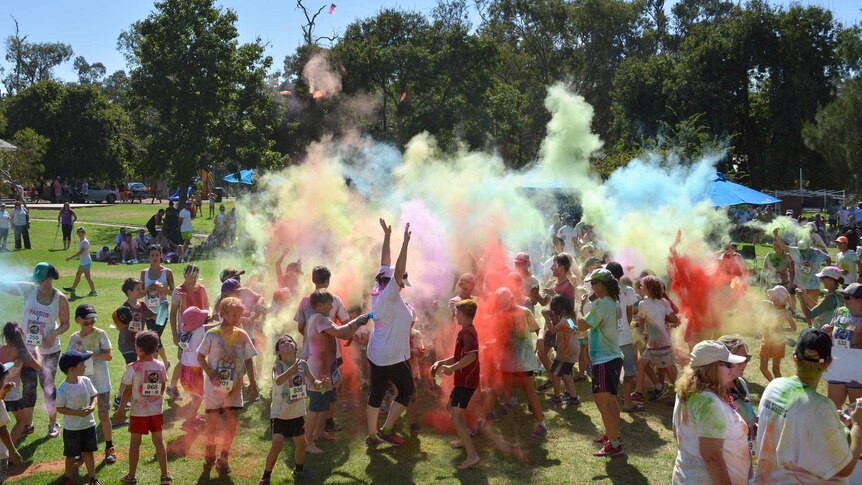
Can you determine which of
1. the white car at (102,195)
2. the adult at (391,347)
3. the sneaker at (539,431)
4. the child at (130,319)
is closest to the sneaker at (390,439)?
the adult at (391,347)

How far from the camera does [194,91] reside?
2772 cm

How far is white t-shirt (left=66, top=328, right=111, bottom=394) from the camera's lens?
6.86 m

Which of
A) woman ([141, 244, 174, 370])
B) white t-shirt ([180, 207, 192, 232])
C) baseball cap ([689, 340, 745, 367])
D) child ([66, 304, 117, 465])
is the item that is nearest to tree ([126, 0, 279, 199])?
white t-shirt ([180, 207, 192, 232])

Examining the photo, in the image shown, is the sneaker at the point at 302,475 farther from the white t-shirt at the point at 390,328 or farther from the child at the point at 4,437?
the child at the point at 4,437

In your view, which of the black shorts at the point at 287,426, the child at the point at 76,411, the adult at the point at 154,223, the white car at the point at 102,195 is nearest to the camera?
the child at the point at 76,411

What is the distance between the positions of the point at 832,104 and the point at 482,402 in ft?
112

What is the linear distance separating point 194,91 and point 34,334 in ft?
72.5

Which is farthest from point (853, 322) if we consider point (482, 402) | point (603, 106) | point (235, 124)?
point (603, 106)

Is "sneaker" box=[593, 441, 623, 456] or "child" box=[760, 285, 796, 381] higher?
"child" box=[760, 285, 796, 381]

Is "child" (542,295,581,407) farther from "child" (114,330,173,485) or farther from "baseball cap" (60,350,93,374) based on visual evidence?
"baseball cap" (60,350,93,374)

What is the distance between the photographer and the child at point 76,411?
598 cm

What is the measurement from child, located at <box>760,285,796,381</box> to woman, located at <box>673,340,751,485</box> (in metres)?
5.01

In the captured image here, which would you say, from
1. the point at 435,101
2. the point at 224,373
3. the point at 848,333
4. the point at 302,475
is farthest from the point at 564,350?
the point at 435,101

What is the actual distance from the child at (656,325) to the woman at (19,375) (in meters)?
6.47
